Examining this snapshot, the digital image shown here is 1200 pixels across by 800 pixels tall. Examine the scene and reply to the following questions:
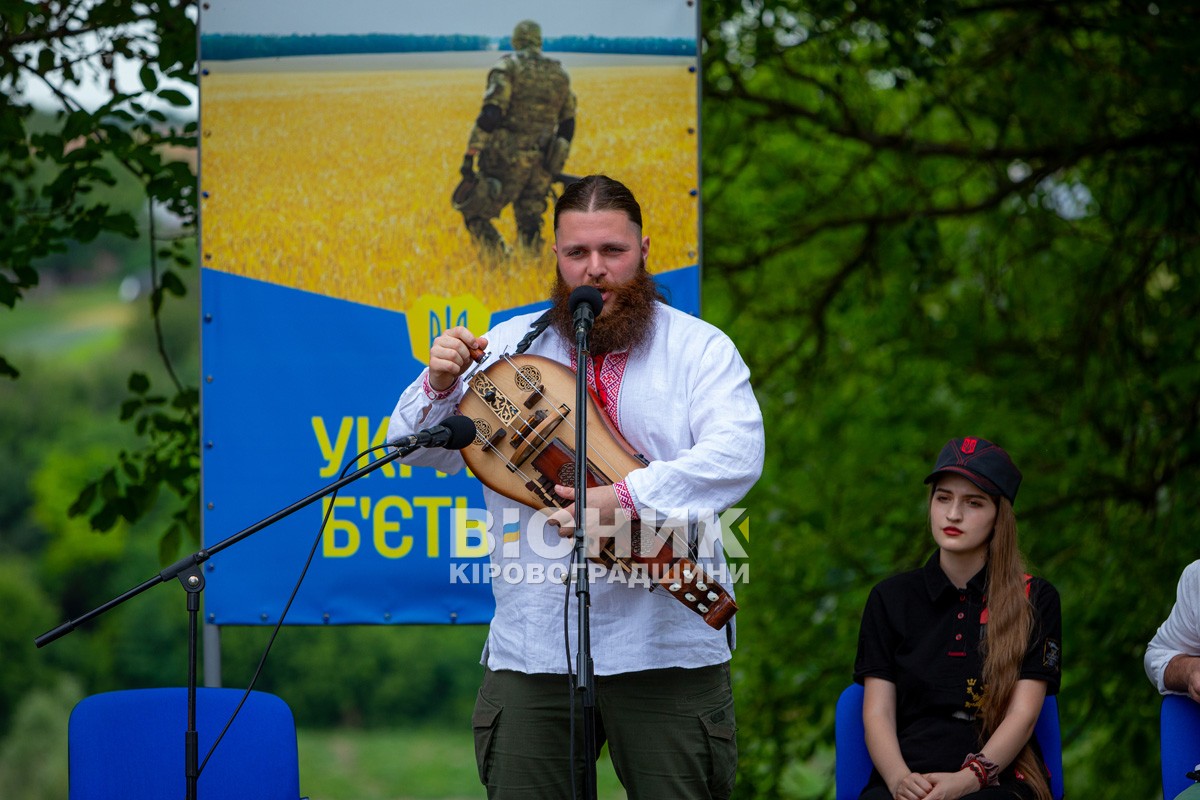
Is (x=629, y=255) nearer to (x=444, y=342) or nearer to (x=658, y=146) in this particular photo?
(x=444, y=342)

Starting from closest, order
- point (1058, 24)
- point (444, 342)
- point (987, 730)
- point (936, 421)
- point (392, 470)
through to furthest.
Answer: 1. point (444, 342)
2. point (987, 730)
3. point (392, 470)
4. point (1058, 24)
5. point (936, 421)

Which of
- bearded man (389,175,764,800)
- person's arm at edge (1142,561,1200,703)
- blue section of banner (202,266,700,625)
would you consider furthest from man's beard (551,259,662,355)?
person's arm at edge (1142,561,1200,703)

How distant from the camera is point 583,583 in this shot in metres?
2.41

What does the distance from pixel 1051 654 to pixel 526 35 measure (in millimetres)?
Answer: 2182

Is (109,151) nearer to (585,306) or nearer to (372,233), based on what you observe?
(372,233)

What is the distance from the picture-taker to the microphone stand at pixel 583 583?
2.40 metres

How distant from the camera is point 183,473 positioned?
17.5ft

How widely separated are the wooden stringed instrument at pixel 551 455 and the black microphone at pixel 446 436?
11.6 inches

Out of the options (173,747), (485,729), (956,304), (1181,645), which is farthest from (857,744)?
(956,304)

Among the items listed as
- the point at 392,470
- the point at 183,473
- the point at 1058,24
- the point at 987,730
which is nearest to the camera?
the point at 987,730

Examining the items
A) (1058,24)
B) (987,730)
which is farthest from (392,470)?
(1058,24)

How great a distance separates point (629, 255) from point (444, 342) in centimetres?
46

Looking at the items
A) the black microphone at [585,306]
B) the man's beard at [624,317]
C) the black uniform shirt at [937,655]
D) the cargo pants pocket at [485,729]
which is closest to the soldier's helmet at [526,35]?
the man's beard at [624,317]

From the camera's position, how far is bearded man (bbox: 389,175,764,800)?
9.34 feet
